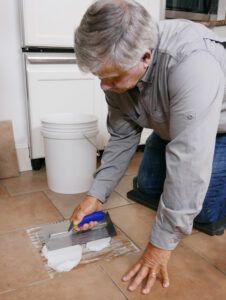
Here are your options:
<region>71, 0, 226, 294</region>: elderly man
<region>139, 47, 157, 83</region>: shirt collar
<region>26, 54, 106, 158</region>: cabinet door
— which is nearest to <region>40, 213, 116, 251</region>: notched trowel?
<region>71, 0, 226, 294</region>: elderly man

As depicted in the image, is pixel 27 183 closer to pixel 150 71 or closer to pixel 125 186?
pixel 125 186

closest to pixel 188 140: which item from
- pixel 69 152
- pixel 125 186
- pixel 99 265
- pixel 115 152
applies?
pixel 115 152

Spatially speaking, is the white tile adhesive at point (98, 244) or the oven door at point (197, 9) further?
the oven door at point (197, 9)

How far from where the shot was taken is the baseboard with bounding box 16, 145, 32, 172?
6.03 ft

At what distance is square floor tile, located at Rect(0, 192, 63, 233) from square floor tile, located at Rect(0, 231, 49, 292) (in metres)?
0.08

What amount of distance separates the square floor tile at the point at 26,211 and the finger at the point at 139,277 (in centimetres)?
50

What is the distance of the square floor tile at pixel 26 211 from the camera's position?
4.25 ft

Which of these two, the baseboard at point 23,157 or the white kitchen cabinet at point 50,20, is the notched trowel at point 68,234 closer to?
the baseboard at point 23,157

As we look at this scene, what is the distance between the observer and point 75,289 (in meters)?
0.94

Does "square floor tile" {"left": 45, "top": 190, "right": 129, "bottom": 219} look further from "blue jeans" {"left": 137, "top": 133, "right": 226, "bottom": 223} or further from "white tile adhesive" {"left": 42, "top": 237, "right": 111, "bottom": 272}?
"white tile adhesive" {"left": 42, "top": 237, "right": 111, "bottom": 272}

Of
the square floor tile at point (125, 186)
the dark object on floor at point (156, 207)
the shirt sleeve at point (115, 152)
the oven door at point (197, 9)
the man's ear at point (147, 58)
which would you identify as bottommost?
the square floor tile at point (125, 186)

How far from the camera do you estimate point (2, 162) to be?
69.1 inches

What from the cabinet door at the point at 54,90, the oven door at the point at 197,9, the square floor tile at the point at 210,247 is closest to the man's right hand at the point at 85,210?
the square floor tile at the point at 210,247

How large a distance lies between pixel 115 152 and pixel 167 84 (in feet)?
1.14
